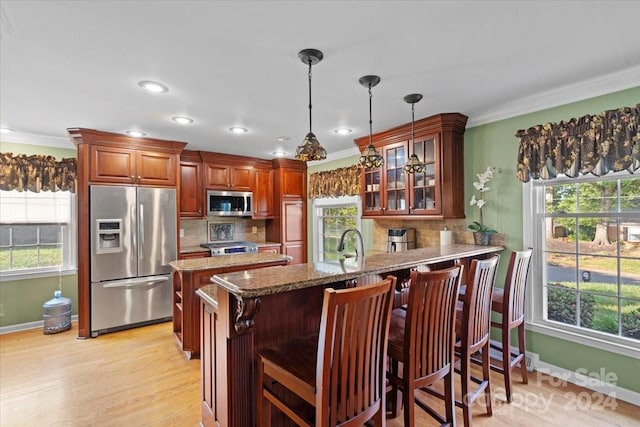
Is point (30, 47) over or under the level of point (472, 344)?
over

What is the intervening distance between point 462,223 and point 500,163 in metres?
0.71

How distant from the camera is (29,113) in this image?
10.1 ft

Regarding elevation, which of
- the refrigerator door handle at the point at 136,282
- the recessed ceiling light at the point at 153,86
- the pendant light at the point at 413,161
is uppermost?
the recessed ceiling light at the point at 153,86

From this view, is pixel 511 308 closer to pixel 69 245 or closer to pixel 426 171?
pixel 426 171

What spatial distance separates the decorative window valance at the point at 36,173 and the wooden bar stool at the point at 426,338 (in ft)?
14.6

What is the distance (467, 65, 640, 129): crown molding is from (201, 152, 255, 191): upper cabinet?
3451 mm

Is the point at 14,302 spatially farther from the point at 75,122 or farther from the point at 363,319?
the point at 363,319

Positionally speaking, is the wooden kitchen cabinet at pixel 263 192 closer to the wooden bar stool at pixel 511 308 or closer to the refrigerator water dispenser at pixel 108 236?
the refrigerator water dispenser at pixel 108 236

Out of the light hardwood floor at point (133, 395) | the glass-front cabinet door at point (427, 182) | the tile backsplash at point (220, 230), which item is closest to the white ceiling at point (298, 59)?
the glass-front cabinet door at point (427, 182)

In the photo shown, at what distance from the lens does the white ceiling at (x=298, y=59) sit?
1.62 meters

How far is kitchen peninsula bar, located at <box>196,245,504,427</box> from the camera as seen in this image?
164 cm

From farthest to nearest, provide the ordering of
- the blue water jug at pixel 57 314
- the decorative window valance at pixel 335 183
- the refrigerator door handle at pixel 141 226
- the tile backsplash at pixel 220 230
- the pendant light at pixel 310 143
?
the tile backsplash at pixel 220 230 < the decorative window valance at pixel 335 183 < the refrigerator door handle at pixel 141 226 < the blue water jug at pixel 57 314 < the pendant light at pixel 310 143

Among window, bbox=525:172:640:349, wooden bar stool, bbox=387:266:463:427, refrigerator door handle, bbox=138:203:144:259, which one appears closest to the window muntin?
window, bbox=525:172:640:349

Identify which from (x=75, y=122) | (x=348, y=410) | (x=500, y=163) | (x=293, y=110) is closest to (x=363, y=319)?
(x=348, y=410)
